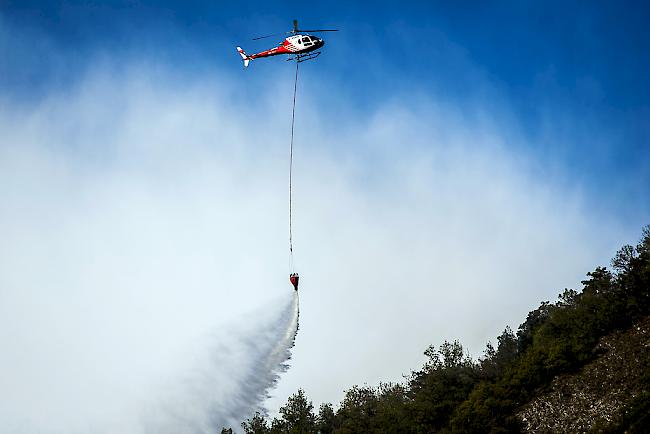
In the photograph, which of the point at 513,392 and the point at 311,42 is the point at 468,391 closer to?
the point at 513,392

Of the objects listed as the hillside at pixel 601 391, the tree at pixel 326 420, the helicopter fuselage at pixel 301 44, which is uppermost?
the helicopter fuselage at pixel 301 44

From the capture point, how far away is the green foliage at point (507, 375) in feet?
261

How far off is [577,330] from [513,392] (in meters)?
13.8

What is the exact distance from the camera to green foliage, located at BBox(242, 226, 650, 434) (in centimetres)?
7950

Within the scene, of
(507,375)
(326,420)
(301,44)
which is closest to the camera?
(301,44)

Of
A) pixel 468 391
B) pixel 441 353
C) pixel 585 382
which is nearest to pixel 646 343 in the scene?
pixel 585 382

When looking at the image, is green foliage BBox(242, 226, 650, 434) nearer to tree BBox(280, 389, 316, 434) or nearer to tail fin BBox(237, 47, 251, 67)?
tree BBox(280, 389, 316, 434)

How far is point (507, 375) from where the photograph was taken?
282 feet

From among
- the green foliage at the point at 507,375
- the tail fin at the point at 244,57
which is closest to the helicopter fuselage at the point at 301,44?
the tail fin at the point at 244,57

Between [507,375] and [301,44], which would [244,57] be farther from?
[507,375]

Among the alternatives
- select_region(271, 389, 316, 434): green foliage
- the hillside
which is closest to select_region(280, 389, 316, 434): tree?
select_region(271, 389, 316, 434): green foliage

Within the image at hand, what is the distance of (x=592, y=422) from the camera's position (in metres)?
64.6

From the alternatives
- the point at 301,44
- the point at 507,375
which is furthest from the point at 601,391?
the point at 301,44

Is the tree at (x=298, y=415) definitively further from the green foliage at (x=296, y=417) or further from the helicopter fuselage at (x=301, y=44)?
the helicopter fuselage at (x=301, y=44)
